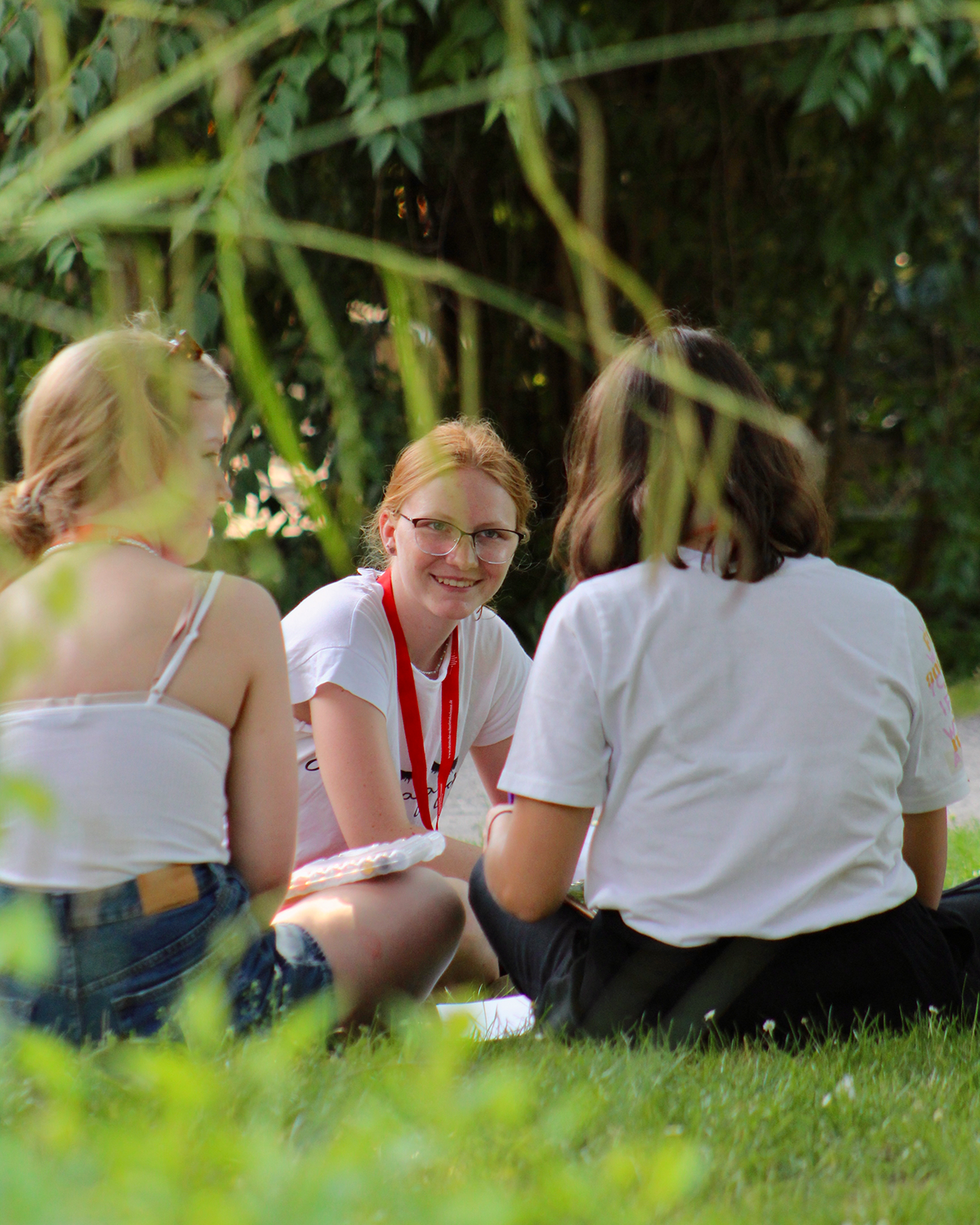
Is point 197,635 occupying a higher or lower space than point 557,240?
lower

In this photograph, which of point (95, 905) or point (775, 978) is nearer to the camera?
point (95, 905)

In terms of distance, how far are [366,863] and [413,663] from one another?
1.97 ft

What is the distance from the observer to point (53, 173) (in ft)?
1.56

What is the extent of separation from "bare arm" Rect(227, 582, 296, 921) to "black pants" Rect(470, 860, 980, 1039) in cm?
48

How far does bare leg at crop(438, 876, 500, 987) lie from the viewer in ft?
7.97

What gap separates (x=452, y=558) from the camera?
7.78 feet

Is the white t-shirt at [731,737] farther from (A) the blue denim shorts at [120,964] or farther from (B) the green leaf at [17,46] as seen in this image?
(B) the green leaf at [17,46]

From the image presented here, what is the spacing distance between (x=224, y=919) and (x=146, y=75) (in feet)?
4.04

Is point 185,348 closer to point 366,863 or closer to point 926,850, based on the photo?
point 366,863

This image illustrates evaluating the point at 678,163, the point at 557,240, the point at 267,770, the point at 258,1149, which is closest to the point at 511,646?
the point at 267,770

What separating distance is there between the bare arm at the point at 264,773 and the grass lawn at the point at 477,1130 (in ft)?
0.92

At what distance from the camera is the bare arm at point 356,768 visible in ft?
7.10

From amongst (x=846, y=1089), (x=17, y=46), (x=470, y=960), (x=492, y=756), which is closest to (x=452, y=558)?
(x=492, y=756)

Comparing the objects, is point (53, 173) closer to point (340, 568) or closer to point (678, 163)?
point (340, 568)
